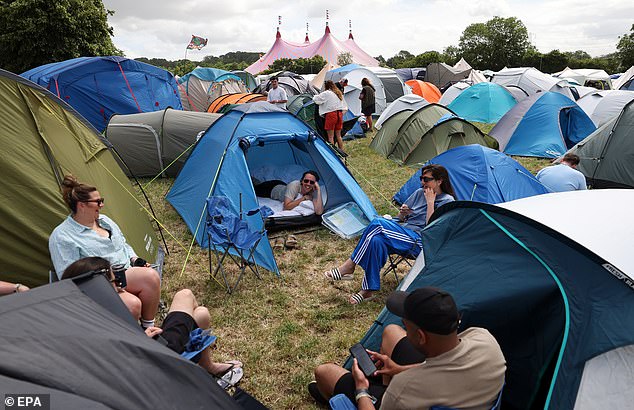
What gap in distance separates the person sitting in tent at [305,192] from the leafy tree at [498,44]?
47277 millimetres

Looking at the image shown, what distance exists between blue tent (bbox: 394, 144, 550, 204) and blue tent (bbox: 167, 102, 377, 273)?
1397mm

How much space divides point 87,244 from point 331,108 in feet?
25.1

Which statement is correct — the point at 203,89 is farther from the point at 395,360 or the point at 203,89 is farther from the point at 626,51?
the point at 626,51

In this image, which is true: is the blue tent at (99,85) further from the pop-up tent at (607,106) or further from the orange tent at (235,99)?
the pop-up tent at (607,106)

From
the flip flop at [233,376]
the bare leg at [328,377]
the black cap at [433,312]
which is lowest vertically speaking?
the flip flop at [233,376]

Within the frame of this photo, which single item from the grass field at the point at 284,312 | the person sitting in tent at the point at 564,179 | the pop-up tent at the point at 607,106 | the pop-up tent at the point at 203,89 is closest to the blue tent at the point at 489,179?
the person sitting in tent at the point at 564,179

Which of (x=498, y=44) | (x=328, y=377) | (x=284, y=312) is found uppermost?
(x=498, y=44)

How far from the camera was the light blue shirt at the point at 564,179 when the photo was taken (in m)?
6.32

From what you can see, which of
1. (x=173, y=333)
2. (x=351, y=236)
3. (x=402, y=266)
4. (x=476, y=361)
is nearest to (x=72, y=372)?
(x=173, y=333)

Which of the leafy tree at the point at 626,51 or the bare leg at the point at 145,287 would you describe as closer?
the bare leg at the point at 145,287

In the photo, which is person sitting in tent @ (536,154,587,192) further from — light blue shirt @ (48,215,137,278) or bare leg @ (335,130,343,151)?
light blue shirt @ (48,215,137,278)

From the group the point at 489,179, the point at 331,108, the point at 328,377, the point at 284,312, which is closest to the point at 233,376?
the point at 328,377

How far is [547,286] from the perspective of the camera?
9.32ft

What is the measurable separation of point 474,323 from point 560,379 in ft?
2.69
